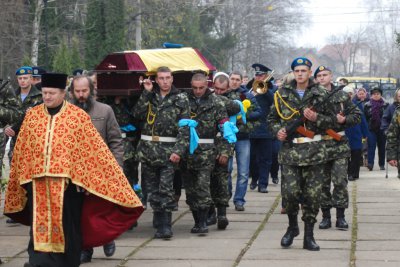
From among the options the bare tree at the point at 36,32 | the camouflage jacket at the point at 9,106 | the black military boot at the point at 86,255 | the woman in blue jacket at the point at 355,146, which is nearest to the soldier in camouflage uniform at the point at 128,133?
the camouflage jacket at the point at 9,106

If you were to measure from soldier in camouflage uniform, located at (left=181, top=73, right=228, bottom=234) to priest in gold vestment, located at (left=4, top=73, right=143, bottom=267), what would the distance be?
315 cm

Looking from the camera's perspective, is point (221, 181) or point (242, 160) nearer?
point (221, 181)

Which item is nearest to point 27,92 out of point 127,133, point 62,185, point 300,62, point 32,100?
point 32,100

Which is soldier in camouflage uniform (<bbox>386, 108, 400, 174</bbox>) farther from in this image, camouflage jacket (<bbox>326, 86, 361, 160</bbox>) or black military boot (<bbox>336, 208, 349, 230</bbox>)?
black military boot (<bbox>336, 208, 349, 230</bbox>)

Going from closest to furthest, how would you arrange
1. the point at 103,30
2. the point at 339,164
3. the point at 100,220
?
the point at 100,220 < the point at 339,164 < the point at 103,30

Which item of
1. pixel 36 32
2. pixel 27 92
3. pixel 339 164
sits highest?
pixel 36 32

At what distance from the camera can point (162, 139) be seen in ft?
38.0

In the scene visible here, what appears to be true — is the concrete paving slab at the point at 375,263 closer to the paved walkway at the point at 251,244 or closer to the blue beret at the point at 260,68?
the paved walkway at the point at 251,244

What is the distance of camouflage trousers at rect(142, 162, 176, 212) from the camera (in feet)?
37.9

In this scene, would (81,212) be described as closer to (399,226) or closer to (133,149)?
(133,149)

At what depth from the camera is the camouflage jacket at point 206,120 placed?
1192 cm

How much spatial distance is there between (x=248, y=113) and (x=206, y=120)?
3.20 metres

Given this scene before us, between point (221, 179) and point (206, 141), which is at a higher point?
point (206, 141)

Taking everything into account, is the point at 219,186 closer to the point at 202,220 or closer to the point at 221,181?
the point at 221,181
